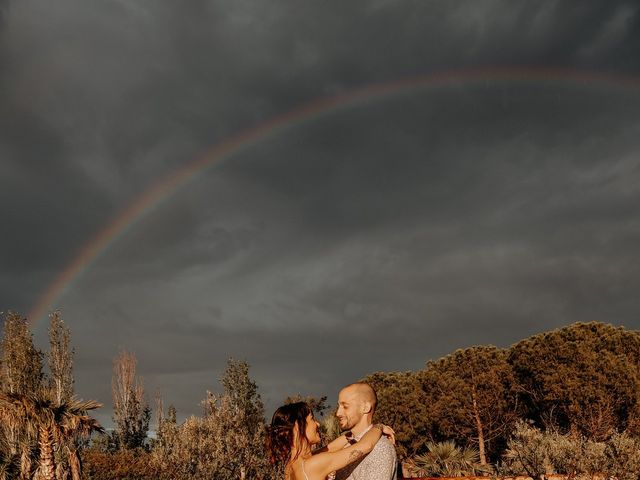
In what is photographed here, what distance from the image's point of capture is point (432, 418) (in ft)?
136

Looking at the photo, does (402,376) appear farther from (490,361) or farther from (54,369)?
(54,369)

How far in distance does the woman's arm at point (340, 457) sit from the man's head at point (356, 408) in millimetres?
154

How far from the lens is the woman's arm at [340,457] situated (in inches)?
153

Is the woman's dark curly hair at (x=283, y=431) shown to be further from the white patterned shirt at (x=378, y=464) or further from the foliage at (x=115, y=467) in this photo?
the foliage at (x=115, y=467)

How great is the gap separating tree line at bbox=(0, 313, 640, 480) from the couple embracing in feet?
39.5

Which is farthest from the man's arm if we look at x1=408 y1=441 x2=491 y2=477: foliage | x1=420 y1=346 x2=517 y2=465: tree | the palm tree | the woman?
x1=420 y1=346 x2=517 y2=465: tree

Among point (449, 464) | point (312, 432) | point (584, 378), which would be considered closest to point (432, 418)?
point (584, 378)

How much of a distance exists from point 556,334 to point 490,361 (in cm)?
551

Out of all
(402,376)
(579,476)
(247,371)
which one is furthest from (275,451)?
(402,376)

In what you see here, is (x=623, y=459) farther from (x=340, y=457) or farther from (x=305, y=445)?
(x=340, y=457)

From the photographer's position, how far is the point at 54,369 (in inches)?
1859

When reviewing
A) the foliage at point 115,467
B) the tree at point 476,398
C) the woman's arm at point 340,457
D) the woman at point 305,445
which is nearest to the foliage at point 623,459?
the woman at point 305,445

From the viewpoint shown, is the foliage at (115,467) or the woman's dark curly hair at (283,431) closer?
the woman's dark curly hair at (283,431)

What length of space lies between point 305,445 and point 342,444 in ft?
1.20
